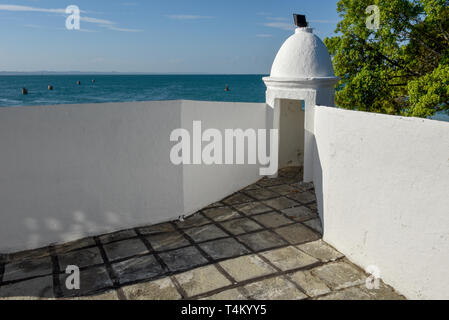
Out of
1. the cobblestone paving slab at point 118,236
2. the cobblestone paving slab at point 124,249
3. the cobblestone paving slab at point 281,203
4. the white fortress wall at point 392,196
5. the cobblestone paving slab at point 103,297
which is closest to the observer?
the white fortress wall at point 392,196

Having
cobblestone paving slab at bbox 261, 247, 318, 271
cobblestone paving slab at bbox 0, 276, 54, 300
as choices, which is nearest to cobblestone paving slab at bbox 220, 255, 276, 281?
cobblestone paving slab at bbox 261, 247, 318, 271

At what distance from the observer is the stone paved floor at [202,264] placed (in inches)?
152

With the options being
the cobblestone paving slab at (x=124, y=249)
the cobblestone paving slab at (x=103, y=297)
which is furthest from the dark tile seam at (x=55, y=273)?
the cobblestone paving slab at (x=124, y=249)

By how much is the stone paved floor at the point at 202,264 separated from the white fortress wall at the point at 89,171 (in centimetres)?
27

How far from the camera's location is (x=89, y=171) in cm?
507

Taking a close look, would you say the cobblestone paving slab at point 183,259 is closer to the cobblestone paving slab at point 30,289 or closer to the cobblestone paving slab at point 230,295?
the cobblestone paving slab at point 230,295

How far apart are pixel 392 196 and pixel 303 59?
4580 millimetres

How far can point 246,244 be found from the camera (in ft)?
16.5

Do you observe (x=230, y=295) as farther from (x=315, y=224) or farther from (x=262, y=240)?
(x=315, y=224)

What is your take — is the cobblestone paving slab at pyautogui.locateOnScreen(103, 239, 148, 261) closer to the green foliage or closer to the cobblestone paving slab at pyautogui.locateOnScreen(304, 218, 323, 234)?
the cobblestone paving slab at pyautogui.locateOnScreen(304, 218, 323, 234)

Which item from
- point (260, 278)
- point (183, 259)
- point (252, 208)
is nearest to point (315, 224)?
point (252, 208)

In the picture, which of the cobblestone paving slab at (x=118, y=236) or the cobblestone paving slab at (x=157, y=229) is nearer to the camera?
the cobblestone paving slab at (x=118, y=236)

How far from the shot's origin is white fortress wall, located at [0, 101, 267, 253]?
457cm

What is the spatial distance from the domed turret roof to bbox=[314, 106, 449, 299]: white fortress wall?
2.89 meters
